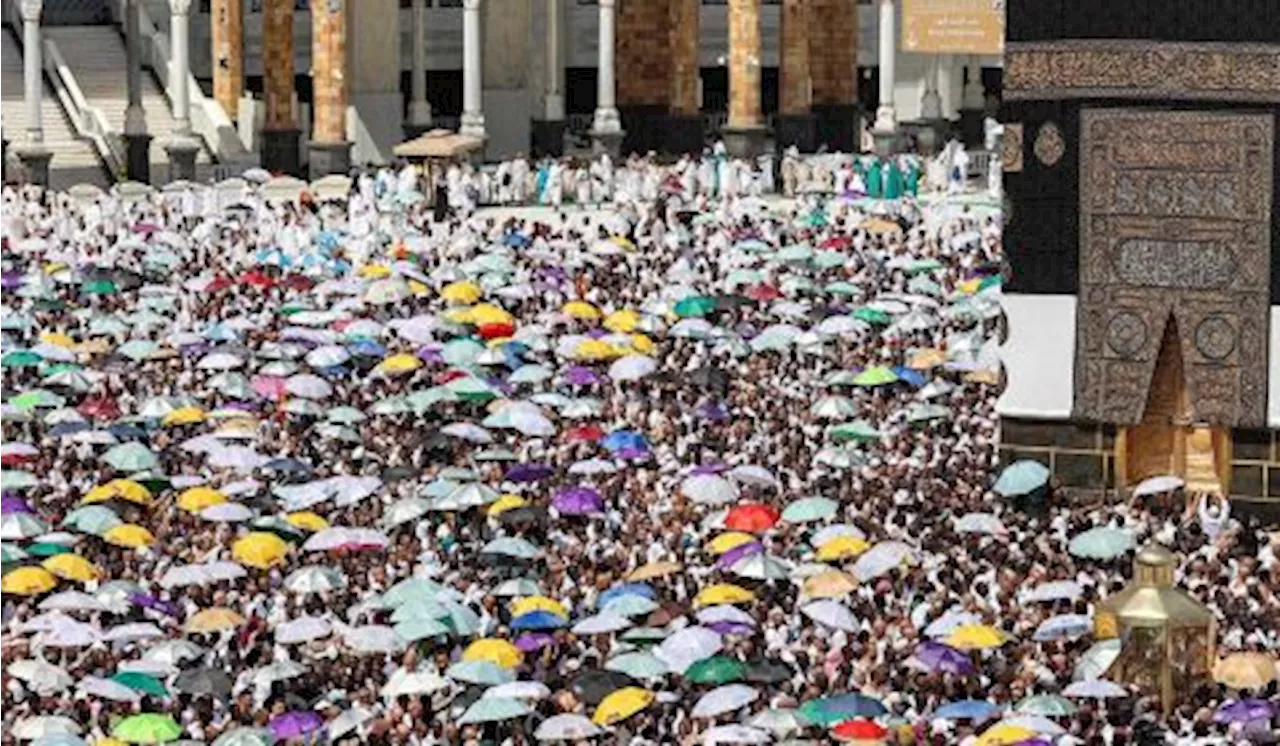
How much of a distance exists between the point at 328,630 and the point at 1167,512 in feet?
38.7

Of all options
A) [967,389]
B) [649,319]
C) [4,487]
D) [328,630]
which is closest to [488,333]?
[649,319]

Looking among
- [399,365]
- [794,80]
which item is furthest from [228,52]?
[399,365]

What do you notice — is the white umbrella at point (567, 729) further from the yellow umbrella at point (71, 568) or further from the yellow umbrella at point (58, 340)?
the yellow umbrella at point (58, 340)

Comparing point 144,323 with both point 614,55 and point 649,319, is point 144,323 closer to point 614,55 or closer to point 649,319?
point 649,319

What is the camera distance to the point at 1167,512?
40.4 m

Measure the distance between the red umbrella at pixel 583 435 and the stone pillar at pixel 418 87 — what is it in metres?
37.1

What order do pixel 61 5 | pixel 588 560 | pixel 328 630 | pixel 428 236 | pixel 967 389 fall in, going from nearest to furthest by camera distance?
1. pixel 328 630
2. pixel 588 560
3. pixel 967 389
4. pixel 428 236
5. pixel 61 5

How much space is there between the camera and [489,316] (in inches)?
1932

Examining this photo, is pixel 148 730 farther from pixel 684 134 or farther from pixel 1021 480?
pixel 684 134

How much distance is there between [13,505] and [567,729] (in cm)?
1007

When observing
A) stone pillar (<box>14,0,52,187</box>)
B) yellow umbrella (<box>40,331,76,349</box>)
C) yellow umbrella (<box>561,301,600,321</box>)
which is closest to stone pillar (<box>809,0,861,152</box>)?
stone pillar (<box>14,0,52,187</box>)

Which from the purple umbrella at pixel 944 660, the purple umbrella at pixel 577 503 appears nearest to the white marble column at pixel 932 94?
the purple umbrella at pixel 577 503

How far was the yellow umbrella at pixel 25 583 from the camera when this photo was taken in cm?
3453

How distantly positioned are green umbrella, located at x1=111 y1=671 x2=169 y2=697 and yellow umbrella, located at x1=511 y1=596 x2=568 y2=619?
3.86 m
